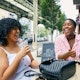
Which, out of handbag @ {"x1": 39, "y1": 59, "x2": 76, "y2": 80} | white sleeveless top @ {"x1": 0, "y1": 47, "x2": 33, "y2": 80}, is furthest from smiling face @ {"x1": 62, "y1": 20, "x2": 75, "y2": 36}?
handbag @ {"x1": 39, "y1": 59, "x2": 76, "y2": 80}

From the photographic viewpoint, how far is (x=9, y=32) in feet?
6.45

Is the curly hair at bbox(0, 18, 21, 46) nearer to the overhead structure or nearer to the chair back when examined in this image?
the chair back

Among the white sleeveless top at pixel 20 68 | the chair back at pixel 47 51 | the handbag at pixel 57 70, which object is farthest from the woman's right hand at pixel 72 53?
the chair back at pixel 47 51

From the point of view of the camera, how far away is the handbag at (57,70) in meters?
1.50

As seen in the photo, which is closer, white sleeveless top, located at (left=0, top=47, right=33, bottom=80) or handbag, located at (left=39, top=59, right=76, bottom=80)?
handbag, located at (left=39, top=59, right=76, bottom=80)

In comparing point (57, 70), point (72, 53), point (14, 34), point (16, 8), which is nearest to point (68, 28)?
point (72, 53)

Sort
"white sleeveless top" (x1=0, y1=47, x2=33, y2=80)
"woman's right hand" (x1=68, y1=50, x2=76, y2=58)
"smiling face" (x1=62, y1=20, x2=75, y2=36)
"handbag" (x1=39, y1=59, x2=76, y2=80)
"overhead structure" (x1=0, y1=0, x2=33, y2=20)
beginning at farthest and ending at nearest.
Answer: "overhead structure" (x1=0, y1=0, x2=33, y2=20) < "smiling face" (x1=62, y1=20, x2=75, y2=36) < "woman's right hand" (x1=68, y1=50, x2=76, y2=58) < "white sleeveless top" (x1=0, y1=47, x2=33, y2=80) < "handbag" (x1=39, y1=59, x2=76, y2=80)

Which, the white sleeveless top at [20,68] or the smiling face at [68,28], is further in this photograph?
the smiling face at [68,28]

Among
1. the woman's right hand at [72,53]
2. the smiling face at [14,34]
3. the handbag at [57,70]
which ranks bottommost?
the woman's right hand at [72,53]

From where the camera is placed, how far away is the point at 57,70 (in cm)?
151

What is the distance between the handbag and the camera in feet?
4.92

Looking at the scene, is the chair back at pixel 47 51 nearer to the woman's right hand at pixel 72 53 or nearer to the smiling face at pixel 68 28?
the smiling face at pixel 68 28

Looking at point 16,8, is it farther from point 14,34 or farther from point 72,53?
point 14,34

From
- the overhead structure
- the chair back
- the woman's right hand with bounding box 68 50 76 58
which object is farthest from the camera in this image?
the overhead structure
